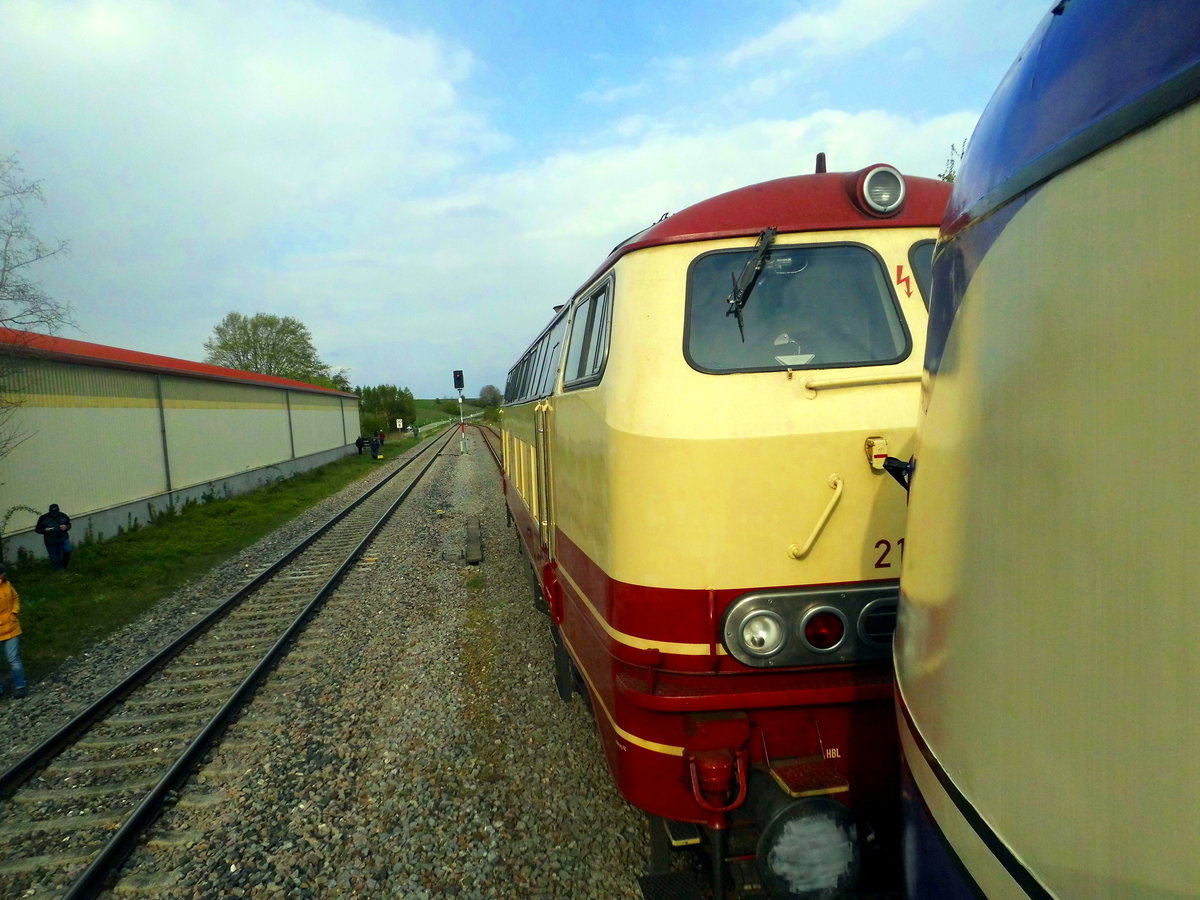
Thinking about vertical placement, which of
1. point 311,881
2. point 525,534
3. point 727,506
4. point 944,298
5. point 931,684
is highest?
point 944,298

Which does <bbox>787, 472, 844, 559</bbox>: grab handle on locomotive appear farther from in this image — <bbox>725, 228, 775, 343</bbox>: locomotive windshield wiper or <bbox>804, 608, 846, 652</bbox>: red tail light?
<bbox>725, 228, 775, 343</bbox>: locomotive windshield wiper

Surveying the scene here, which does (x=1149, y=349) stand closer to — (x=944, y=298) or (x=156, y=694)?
(x=944, y=298)

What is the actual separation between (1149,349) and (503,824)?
13.4ft

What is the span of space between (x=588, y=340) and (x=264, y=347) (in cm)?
5663

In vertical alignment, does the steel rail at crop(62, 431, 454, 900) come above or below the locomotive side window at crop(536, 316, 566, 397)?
below

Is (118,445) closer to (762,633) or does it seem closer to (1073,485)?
(762,633)

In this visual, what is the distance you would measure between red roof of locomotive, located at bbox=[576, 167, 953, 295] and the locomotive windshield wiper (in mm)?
88

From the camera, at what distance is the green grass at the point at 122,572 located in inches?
320

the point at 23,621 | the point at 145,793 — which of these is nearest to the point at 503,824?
the point at 145,793

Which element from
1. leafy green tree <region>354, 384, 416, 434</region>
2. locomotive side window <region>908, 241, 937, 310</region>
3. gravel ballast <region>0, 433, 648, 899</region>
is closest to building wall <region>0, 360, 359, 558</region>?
gravel ballast <region>0, 433, 648, 899</region>

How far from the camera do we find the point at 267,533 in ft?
46.9

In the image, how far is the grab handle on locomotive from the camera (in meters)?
2.61

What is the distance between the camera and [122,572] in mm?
11047

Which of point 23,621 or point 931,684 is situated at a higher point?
point 931,684
